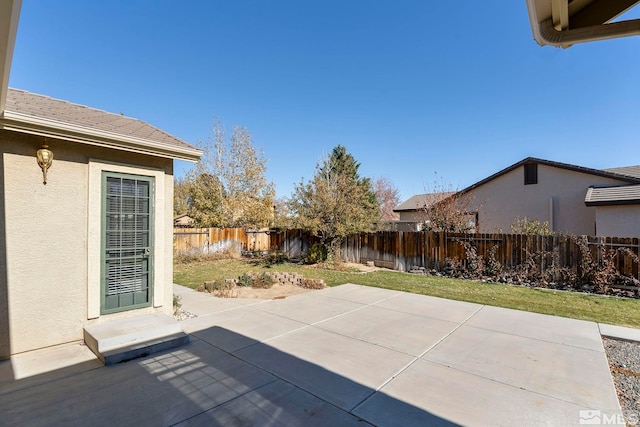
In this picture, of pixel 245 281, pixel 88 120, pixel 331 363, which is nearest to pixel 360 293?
pixel 245 281

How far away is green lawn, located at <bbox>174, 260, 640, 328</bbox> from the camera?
614cm

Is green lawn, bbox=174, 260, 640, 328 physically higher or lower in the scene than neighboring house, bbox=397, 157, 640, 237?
lower

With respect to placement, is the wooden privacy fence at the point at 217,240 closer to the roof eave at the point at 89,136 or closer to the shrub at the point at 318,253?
the shrub at the point at 318,253

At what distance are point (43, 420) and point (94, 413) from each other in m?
0.38

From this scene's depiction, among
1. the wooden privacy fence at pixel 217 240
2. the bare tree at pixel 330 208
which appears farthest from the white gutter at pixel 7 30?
the wooden privacy fence at pixel 217 240

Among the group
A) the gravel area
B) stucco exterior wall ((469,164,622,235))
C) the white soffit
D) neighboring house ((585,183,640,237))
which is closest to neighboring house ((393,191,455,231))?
stucco exterior wall ((469,164,622,235))

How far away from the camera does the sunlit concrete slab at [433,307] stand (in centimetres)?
570

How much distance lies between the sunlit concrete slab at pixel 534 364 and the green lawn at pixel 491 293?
93.8 inches

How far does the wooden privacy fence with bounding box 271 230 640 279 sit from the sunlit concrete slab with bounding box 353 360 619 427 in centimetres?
779

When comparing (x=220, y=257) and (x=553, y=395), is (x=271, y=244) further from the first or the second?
(x=553, y=395)

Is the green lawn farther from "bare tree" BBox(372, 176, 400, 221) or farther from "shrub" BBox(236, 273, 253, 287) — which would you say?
"bare tree" BBox(372, 176, 400, 221)

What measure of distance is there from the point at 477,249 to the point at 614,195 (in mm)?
6834

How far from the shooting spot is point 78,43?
28.5 feet

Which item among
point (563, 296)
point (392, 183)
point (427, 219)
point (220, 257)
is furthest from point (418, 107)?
point (392, 183)
